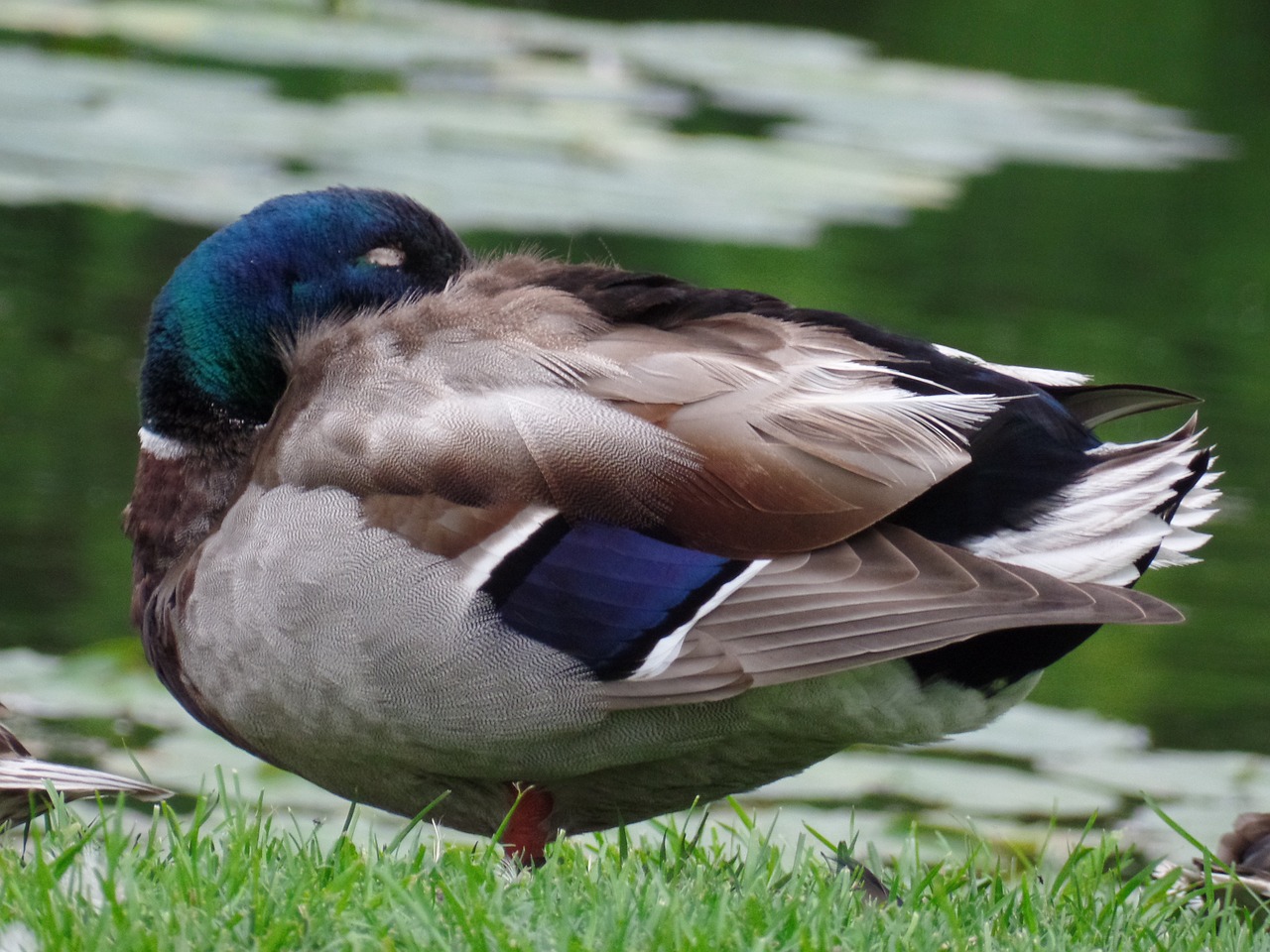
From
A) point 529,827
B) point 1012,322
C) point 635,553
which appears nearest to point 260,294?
point 635,553

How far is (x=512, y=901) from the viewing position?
2455 millimetres

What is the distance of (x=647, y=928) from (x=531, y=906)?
0.16 m

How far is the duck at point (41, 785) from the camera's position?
2.95m

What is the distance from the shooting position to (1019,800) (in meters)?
4.64

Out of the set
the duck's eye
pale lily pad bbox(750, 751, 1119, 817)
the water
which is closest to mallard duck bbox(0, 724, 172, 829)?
the duck's eye

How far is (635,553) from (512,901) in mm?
646

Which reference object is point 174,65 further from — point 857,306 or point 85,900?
Result: point 85,900

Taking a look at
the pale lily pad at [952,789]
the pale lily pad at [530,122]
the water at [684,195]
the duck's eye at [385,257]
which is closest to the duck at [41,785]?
the duck's eye at [385,257]

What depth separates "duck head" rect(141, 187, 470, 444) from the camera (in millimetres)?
3414

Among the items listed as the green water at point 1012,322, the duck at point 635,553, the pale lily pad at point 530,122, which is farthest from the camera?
the pale lily pad at point 530,122

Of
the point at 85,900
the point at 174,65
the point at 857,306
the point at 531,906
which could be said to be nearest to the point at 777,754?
the point at 531,906

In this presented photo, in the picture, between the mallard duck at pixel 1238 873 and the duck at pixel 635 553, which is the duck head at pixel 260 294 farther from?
the mallard duck at pixel 1238 873

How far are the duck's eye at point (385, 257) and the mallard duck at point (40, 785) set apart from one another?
0.97 m

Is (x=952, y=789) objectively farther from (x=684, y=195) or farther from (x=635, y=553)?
(x=684, y=195)
